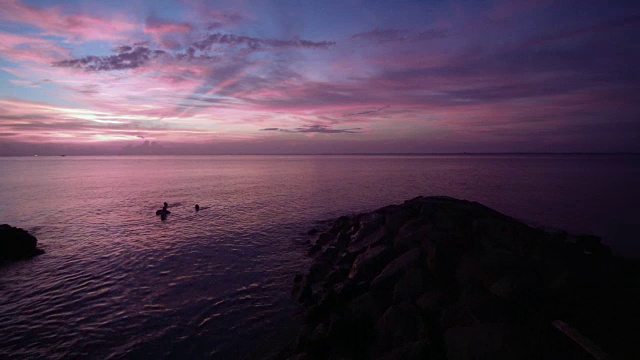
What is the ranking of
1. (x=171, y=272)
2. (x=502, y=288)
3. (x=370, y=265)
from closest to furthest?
(x=502, y=288)
(x=370, y=265)
(x=171, y=272)

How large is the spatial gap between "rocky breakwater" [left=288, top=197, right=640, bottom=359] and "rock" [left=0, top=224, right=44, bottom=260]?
22977 mm

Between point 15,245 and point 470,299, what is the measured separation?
105ft

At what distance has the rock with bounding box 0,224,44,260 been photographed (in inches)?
917

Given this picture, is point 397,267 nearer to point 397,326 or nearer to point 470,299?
point 397,326

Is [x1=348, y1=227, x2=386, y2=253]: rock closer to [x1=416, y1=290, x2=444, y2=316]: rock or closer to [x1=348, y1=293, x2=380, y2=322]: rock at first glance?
[x1=348, y1=293, x2=380, y2=322]: rock

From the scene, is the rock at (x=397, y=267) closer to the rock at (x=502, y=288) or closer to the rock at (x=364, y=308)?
A: the rock at (x=364, y=308)

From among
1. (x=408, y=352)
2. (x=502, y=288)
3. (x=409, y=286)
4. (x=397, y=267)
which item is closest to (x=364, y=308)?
(x=409, y=286)

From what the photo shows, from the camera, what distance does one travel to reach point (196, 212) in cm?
4088

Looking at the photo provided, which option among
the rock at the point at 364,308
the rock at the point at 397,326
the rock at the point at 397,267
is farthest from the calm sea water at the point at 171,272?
the rock at the point at 397,326

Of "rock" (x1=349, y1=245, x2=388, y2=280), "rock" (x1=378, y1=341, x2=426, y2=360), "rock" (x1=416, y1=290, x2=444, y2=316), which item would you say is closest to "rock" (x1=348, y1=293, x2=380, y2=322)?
"rock" (x1=416, y1=290, x2=444, y2=316)

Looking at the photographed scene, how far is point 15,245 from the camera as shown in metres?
23.7

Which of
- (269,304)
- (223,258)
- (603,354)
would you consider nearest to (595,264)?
(603,354)

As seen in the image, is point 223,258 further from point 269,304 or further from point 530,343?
point 530,343

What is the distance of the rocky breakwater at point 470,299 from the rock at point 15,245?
75.4 ft
